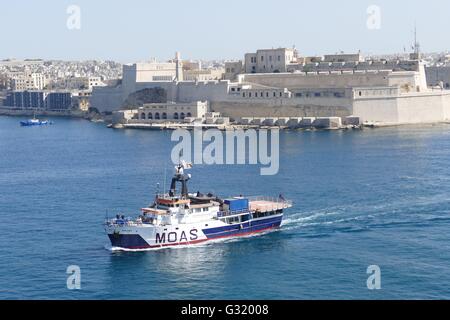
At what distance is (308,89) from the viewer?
34250 millimetres

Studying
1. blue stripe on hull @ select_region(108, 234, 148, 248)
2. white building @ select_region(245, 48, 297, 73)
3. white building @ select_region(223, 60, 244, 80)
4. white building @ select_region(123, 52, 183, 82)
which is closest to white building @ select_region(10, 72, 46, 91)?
white building @ select_region(123, 52, 183, 82)

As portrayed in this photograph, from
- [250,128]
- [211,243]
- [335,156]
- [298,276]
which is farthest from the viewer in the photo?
[250,128]

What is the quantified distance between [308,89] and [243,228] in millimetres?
22771

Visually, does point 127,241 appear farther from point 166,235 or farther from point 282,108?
point 282,108

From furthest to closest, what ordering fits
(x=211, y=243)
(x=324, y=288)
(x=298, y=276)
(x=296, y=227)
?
(x=296, y=227), (x=211, y=243), (x=298, y=276), (x=324, y=288)

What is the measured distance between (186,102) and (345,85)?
7.85 metres

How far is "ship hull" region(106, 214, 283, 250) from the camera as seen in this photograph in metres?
11.1

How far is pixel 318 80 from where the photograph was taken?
3491 centimetres

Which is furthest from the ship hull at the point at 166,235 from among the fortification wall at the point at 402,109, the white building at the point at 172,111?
the white building at the point at 172,111

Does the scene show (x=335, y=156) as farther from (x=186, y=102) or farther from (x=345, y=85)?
(x=186, y=102)

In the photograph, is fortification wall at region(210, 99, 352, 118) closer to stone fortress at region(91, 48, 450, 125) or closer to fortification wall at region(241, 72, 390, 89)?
stone fortress at region(91, 48, 450, 125)
